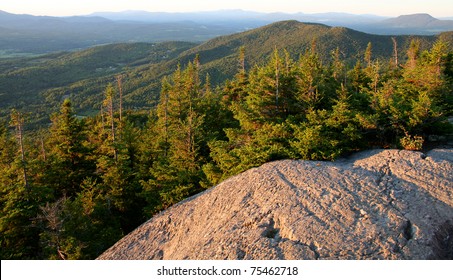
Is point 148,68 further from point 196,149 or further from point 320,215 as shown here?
point 320,215

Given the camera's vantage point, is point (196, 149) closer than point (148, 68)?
Yes

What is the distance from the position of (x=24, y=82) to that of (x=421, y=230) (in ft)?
567

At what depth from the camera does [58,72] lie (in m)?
171

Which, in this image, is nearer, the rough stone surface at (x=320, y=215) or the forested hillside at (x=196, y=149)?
the rough stone surface at (x=320, y=215)

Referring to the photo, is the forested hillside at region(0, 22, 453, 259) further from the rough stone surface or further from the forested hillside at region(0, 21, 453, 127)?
the forested hillside at region(0, 21, 453, 127)

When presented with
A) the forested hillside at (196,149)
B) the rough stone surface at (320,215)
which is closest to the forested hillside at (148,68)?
the forested hillside at (196,149)

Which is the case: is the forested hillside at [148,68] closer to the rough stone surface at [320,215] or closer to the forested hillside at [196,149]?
the forested hillside at [196,149]

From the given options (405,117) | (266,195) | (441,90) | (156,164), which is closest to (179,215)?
(266,195)

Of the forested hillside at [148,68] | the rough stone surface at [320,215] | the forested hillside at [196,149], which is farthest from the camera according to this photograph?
the forested hillside at [148,68]

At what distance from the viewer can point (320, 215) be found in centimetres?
1256

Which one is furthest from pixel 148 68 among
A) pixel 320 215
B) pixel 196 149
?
pixel 320 215

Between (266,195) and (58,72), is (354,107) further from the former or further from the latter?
(58,72)

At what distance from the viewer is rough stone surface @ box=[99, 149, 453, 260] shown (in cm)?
1136

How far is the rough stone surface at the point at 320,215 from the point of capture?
1136 centimetres
